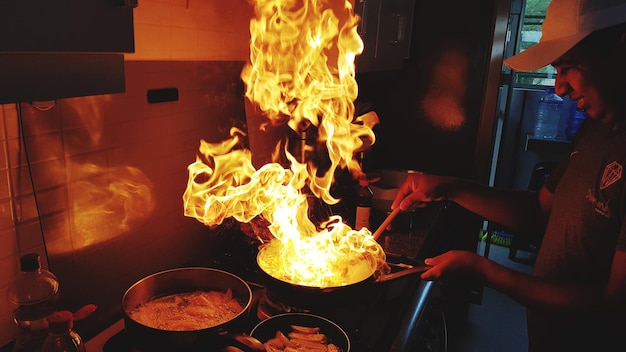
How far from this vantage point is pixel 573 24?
4.78ft

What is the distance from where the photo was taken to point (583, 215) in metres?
1.56

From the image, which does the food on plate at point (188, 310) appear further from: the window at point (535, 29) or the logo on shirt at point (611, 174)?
the window at point (535, 29)

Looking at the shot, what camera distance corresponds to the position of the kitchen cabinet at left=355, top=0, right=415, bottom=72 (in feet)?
6.86

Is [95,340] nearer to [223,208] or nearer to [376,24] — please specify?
[223,208]

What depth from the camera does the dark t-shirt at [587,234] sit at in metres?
1.47

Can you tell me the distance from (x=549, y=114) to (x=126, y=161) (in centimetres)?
486

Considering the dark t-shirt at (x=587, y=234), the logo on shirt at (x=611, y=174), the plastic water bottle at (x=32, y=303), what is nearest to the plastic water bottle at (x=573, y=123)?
the dark t-shirt at (x=587, y=234)

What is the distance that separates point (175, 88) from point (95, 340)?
907 millimetres

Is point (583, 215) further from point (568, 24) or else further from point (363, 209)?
point (363, 209)

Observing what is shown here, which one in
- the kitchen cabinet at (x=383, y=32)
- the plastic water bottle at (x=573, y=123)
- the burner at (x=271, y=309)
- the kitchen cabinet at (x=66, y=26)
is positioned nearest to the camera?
the kitchen cabinet at (x=66, y=26)

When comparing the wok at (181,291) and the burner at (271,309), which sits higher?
the wok at (181,291)

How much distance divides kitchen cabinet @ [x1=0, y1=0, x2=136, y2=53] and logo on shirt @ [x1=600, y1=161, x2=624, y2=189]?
58.7 inches

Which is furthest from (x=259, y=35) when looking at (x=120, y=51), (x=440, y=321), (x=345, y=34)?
(x=440, y=321)

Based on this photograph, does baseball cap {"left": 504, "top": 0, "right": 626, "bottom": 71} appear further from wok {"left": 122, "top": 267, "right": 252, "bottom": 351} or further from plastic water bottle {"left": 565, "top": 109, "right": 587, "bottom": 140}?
plastic water bottle {"left": 565, "top": 109, "right": 587, "bottom": 140}
